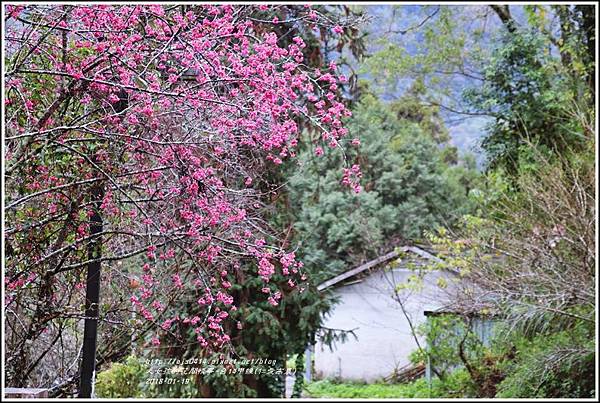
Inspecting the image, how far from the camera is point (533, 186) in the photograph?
3369mm

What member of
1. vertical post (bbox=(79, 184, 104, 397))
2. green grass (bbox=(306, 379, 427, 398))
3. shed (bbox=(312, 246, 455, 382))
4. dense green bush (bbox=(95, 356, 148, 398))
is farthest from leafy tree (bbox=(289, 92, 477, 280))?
vertical post (bbox=(79, 184, 104, 397))

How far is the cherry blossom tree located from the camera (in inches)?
53.7

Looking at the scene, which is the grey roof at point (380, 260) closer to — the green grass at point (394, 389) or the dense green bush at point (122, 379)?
the green grass at point (394, 389)

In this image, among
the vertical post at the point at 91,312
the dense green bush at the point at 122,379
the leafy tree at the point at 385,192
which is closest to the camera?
the vertical post at the point at 91,312

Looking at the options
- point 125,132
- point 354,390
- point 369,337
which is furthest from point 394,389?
point 125,132

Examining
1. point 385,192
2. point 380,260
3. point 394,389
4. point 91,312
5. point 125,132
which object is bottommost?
point 394,389

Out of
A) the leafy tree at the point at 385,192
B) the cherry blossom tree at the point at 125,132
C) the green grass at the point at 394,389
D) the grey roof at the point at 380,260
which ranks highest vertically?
the leafy tree at the point at 385,192

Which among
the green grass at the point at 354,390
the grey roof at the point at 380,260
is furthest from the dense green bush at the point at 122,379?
the green grass at the point at 354,390

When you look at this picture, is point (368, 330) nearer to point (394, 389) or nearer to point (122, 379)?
point (394, 389)

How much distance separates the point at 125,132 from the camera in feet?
4.78

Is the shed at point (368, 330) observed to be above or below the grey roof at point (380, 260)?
below

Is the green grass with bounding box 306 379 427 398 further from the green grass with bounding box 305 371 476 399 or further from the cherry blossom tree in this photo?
the cherry blossom tree

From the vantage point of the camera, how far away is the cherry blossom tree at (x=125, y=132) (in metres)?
1.37

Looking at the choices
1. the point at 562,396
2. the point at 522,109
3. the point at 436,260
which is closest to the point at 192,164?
the point at 562,396
